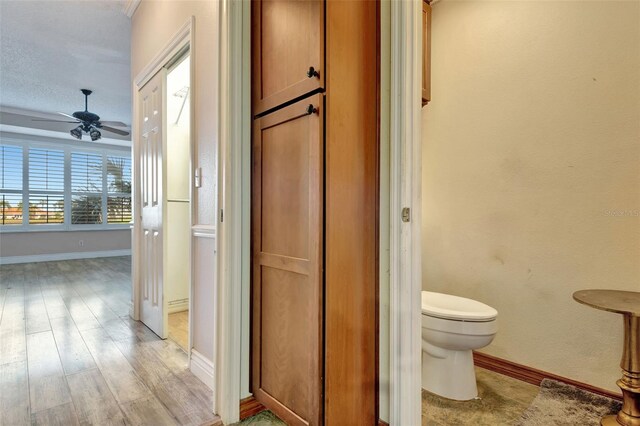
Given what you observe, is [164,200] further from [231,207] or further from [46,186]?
[46,186]

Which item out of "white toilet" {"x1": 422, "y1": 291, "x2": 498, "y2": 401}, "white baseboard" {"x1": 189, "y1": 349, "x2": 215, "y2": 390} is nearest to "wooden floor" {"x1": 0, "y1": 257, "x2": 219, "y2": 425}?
"white baseboard" {"x1": 189, "y1": 349, "x2": 215, "y2": 390}

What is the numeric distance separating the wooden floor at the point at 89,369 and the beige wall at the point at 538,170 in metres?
1.77

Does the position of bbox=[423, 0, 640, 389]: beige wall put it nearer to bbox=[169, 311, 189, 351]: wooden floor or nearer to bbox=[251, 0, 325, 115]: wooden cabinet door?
bbox=[251, 0, 325, 115]: wooden cabinet door

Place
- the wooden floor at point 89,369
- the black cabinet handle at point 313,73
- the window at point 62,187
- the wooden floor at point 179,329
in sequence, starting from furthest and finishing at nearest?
the window at point 62,187 → the wooden floor at point 179,329 → the wooden floor at point 89,369 → the black cabinet handle at point 313,73

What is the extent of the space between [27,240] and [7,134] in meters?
1.98

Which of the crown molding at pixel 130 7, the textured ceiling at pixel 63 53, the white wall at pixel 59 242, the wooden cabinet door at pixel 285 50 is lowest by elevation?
the white wall at pixel 59 242

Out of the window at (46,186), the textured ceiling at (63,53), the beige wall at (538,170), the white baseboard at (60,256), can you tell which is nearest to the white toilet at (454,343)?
the beige wall at (538,170)

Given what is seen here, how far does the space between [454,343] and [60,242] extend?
7671 mm

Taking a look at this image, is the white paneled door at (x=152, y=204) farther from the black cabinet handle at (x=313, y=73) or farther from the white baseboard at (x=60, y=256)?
the white baseboard at (x=60, y=256)

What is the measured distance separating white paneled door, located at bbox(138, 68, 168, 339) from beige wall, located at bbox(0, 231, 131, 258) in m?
5.25

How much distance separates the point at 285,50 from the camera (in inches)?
52.5

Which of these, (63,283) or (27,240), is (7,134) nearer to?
(27,240)

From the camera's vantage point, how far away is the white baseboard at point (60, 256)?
19.8 ft

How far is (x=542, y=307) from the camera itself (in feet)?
6.18
